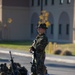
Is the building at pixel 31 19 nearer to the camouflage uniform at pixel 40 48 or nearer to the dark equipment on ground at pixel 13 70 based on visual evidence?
the camouflage uniform at pixel 40 48

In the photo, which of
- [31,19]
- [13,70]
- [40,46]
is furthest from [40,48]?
[31,19]

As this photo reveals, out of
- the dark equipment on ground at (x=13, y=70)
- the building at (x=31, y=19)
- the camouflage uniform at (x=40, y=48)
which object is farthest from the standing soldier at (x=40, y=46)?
the building at (x=31, y=19)

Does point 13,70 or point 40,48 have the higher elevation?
point 40,48

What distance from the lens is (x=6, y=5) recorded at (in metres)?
67.8

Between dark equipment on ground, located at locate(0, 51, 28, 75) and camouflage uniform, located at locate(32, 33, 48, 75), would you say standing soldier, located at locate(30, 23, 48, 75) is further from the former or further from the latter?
dark equipment on ground, located at locate(0, 51, 28, 75)

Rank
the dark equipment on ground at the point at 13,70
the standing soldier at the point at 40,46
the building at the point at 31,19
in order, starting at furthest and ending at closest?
the building at the point at 31,19 → the standing soldier at the point at 40,46 → the dark equipment on ground at the point at 13,70

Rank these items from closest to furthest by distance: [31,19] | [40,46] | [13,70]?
1. [13,70]
2. [40,46]
3. [31,19]

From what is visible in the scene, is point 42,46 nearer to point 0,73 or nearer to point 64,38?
point 0,73

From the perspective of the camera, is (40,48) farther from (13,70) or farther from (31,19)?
(31,19)

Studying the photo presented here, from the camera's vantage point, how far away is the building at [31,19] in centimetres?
6225

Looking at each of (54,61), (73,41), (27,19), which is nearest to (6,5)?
(27,19)

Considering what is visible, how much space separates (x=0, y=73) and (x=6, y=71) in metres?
0.28

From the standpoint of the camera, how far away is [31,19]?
7069 cm

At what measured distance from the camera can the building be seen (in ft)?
204
